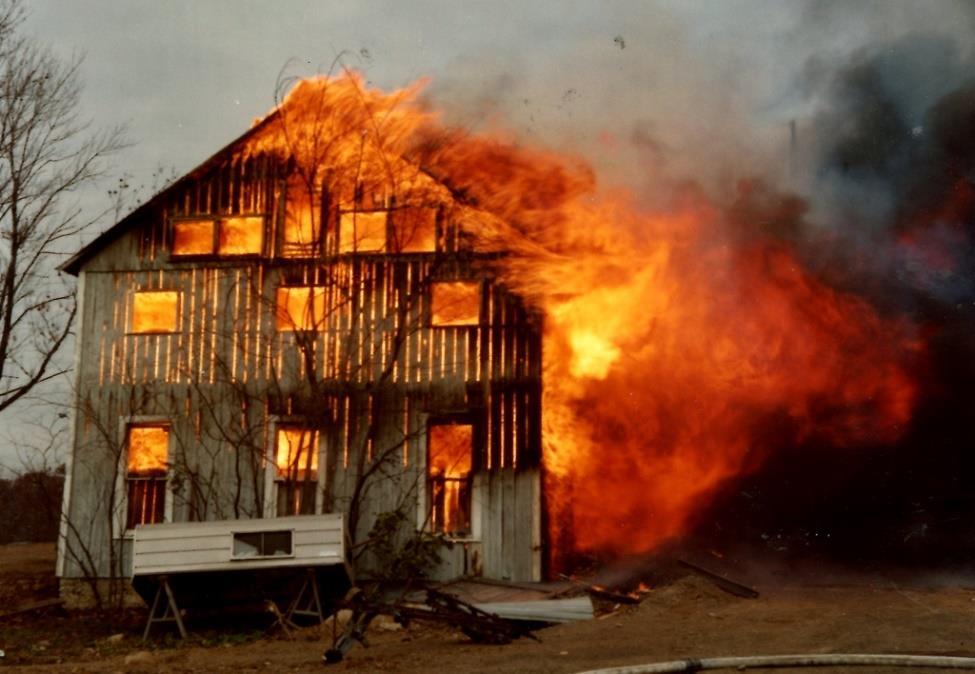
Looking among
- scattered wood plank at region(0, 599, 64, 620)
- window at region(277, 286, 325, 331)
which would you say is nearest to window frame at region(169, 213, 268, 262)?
window at region(277, 286, 325, 331)

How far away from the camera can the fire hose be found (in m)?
10.1

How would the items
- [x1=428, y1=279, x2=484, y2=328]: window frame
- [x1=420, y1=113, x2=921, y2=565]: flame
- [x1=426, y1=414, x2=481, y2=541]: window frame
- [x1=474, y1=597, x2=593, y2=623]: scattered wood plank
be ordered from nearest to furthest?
1. [x1=474, y1=597, x2=593, y2=623]: scattered wood plank
2. [x1=426, y1=414, x2=481, y2=541]: window frame
3. [x1=420, y1=113, x2=921, y2=565]: flame
4. [x1=428, y1=279, x2=484, y2=328]: window frame

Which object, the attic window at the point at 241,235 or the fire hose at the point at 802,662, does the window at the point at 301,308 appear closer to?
the attic window at the point at 241,235

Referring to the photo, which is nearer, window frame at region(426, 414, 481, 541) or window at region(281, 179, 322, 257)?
window frame at region(426, 414, 481, 541)

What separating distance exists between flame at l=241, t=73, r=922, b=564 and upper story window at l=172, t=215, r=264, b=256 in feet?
4.60

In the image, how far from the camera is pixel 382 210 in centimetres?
1989

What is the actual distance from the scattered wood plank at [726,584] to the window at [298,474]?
6.89m

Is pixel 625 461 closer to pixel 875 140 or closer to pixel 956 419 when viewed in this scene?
pixel 956 419

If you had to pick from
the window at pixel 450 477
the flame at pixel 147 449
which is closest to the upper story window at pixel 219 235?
the flame at pixel 147 449

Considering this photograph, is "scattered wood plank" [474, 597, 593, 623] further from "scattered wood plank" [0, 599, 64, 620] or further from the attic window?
"scattered wood plank" [0, 599, 64, 620]

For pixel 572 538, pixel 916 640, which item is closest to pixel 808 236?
pixel 572 538

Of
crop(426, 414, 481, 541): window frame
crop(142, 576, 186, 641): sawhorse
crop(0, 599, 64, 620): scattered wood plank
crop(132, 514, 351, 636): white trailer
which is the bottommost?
crop(0, 599, 64, 620): scattered wood plank

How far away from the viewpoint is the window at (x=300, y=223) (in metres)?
20.0

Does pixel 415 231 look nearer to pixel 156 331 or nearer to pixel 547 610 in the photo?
pixel 156 331
